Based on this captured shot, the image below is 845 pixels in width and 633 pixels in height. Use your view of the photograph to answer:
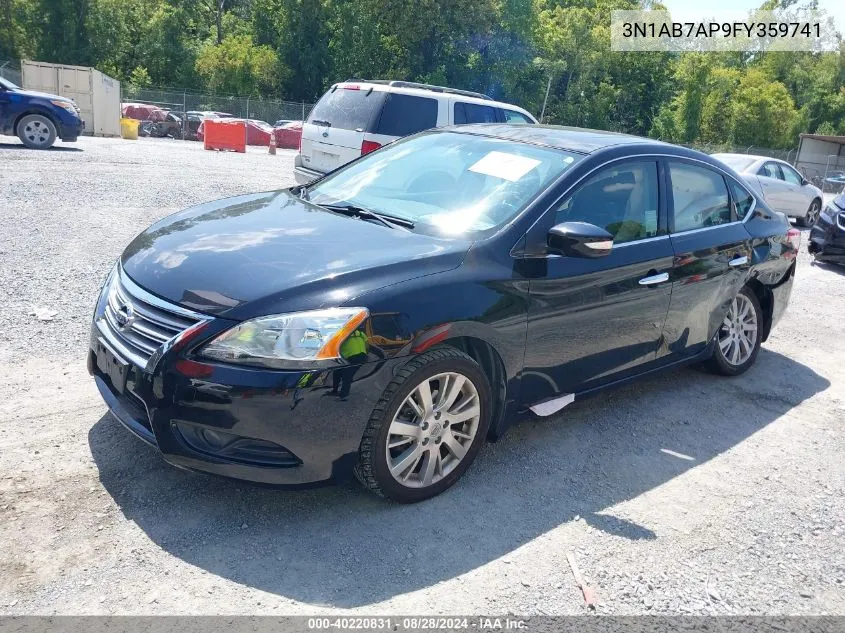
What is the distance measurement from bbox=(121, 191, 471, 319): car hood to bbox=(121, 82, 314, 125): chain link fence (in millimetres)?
35268

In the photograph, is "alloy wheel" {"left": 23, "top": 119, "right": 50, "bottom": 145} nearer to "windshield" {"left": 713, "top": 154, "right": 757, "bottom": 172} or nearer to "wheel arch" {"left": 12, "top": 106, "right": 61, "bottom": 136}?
"wheel arch" {"left": 12, "top": 106, "right": 61, "bottom": 136}

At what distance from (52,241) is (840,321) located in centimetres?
822

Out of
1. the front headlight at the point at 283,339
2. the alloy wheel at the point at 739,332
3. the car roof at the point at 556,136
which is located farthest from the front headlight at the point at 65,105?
the front headlight at the point at 283,339

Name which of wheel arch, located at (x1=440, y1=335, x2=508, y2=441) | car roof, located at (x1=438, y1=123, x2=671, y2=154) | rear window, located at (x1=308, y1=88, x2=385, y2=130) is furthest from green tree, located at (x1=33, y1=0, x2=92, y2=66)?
wheel arch, located at (x1=440, y1=335, x2=508, y2=441)

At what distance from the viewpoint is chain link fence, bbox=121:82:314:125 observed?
3619 centimetres

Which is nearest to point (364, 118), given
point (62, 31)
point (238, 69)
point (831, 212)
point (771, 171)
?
point (831, 212)

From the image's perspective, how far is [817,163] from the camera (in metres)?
50.3

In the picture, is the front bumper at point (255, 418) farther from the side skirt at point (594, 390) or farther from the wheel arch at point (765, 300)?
the wheel arch at point (765, 300)

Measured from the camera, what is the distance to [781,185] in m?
16.4

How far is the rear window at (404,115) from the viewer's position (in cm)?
1014

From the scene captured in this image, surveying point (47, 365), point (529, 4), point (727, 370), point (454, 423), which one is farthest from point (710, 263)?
point (529, 4)

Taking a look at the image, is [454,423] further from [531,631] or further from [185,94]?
[185,94]

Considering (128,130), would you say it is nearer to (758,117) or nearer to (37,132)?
(37,132)

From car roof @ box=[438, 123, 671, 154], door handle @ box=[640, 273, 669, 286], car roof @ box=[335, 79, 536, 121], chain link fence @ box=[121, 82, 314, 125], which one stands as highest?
chain link fence @ box=[121, 82, 314, 125]
